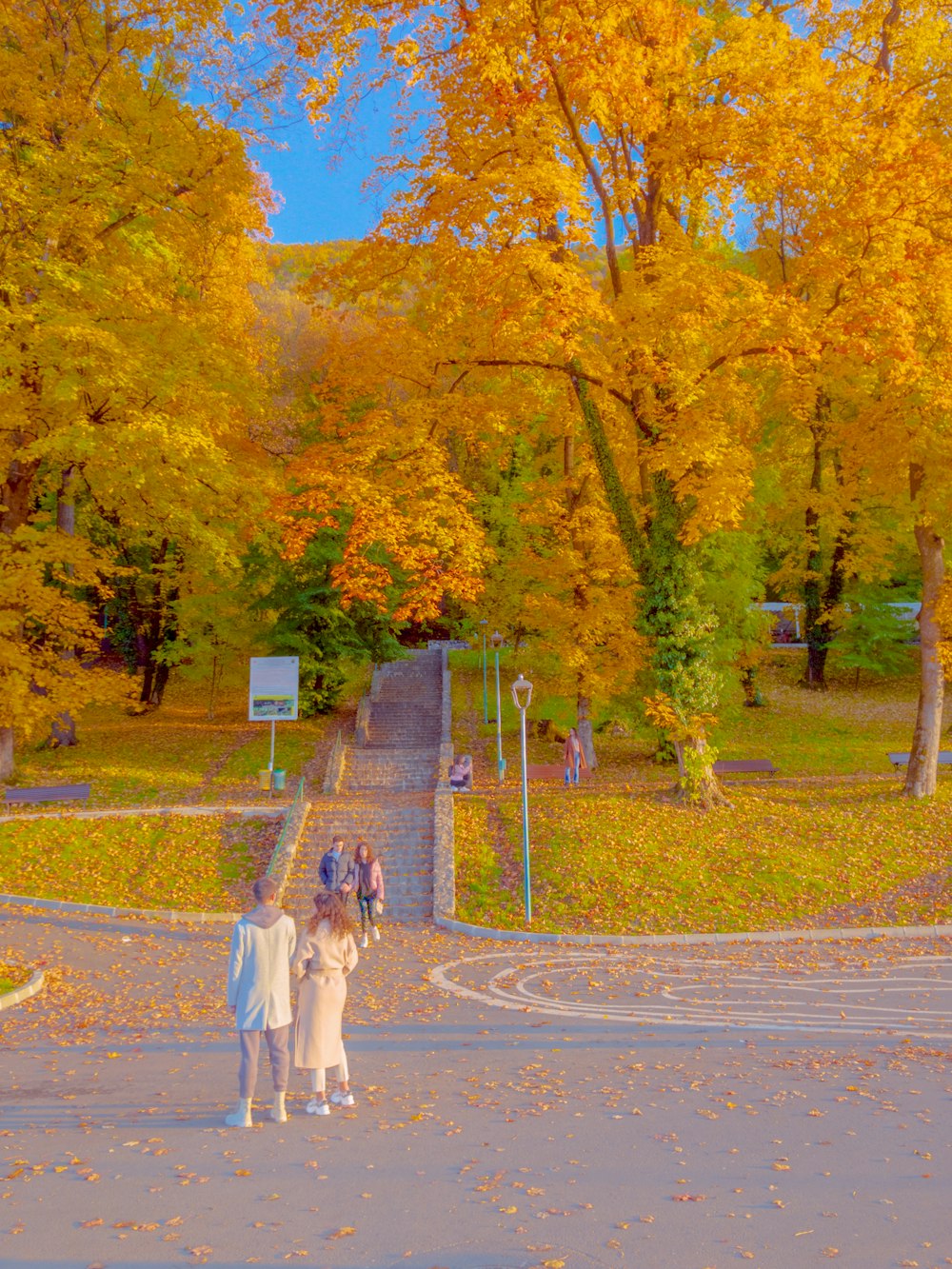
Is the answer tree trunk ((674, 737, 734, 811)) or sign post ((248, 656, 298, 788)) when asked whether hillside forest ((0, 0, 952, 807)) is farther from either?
sign post ((248, 656, 298, 788))

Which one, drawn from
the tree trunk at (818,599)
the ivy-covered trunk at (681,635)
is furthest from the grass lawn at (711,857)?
the tree trunk at (818,599)

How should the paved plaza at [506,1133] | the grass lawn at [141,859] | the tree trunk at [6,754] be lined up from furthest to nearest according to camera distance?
Answer: the tree trunk at [6,754] → the grass lawn at [141,859] → the paved plaza at [506,1133]

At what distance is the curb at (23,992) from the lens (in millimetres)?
11750

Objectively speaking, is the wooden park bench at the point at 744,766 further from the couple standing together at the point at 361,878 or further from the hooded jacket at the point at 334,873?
the hooded jacket at the point at 334,873

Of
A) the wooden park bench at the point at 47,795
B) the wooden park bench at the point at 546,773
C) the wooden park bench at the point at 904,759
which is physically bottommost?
the wooden park bench at the point at 47,795

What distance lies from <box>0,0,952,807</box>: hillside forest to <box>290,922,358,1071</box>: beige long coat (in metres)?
12.4

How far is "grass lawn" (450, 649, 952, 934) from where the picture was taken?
17719mm

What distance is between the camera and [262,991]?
23.7 feet

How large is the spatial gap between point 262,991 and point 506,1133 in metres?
1.96

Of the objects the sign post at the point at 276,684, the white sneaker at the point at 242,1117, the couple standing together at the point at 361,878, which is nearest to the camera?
the white sneaker at the point at 242,1117

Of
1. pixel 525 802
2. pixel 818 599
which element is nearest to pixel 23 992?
pixel 525 802

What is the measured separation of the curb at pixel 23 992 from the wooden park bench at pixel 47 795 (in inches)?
490

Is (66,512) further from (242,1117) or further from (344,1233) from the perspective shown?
(344,1233)

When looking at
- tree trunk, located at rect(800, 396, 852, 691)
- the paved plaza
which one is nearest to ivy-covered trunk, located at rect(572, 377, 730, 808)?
the paved plaza
